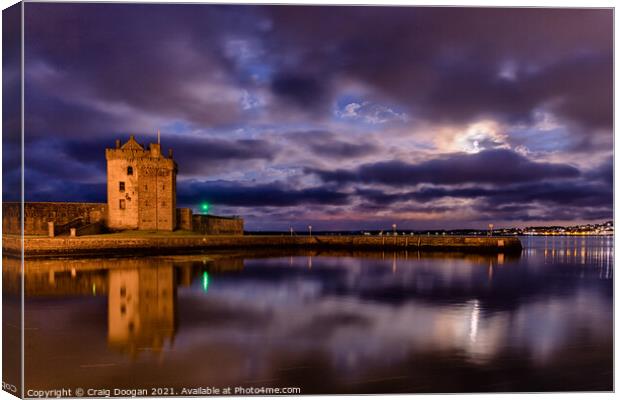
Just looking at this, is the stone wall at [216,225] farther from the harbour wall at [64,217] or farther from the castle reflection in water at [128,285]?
the castle reflection in water at [128,285]

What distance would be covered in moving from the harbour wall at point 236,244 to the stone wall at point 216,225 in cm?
216

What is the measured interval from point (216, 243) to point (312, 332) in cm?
1933

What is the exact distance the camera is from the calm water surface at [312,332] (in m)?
6.47

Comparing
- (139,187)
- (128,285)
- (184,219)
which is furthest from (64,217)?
(128,285)

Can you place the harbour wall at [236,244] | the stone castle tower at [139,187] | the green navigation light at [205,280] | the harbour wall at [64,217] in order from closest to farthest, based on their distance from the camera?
the green navigation light at [205,280] < the harbour wall at [236,244] < the harbour wall at [64,217] < the stone castle tower at [139,187]

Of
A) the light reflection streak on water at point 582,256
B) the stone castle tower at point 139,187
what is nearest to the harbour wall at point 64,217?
the stone castle tower at point 139,187

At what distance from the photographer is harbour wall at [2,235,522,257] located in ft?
70.1

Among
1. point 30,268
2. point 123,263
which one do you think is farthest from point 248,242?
point 30,268

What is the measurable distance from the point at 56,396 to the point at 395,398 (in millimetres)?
4430

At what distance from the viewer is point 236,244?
28984 mm

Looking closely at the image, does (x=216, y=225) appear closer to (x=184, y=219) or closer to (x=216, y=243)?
(x=184, y=219)

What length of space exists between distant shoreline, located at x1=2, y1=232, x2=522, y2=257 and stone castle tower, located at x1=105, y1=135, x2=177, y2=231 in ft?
4.77

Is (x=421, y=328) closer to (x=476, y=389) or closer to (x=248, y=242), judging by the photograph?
(x=476, y=389)

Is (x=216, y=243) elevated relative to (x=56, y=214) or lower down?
lower down
